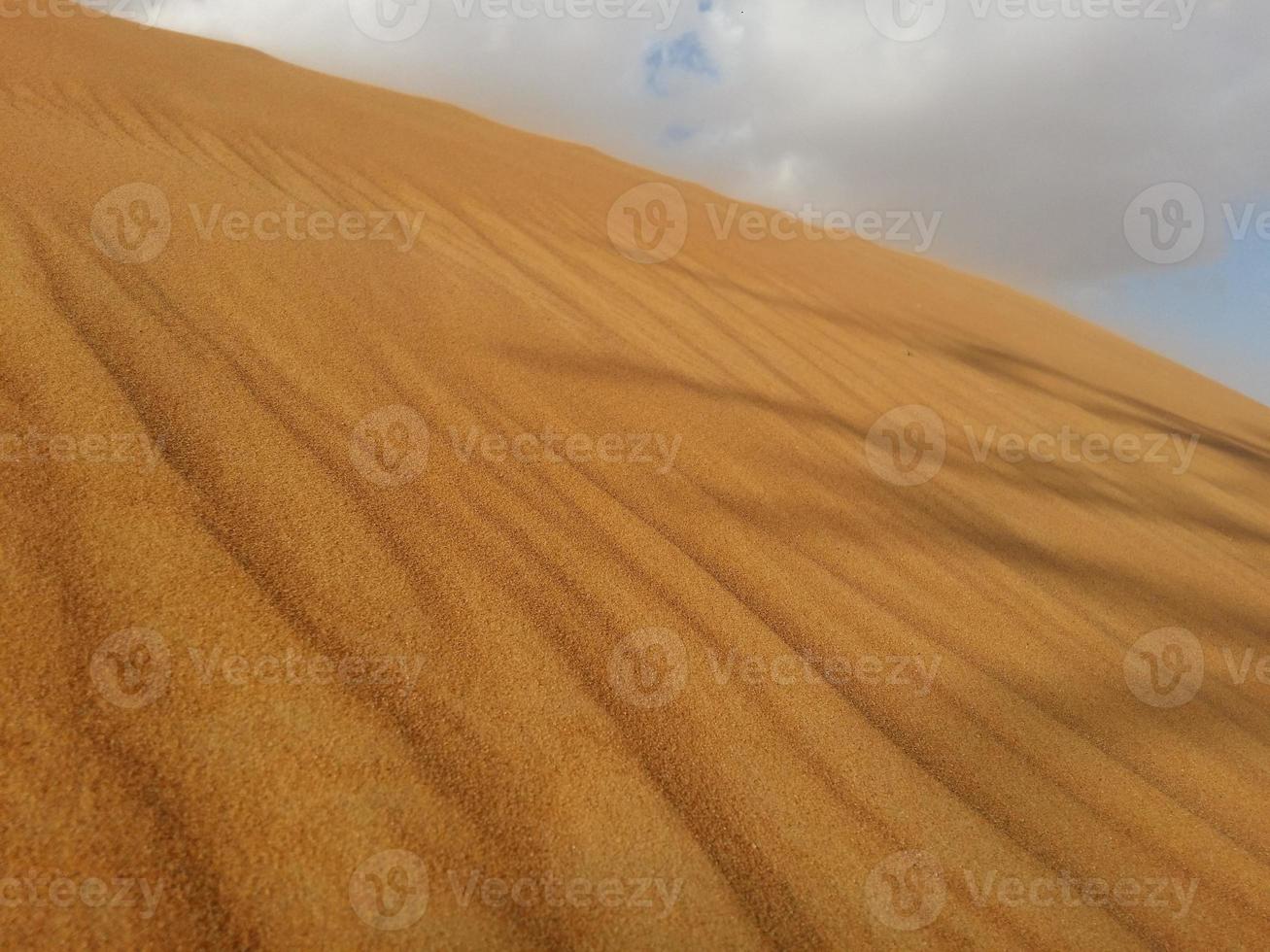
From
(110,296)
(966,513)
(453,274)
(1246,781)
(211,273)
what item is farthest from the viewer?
(453,274)

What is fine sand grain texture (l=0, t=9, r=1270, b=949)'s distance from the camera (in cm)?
121

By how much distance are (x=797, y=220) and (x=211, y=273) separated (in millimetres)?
9257

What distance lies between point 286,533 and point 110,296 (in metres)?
1.22

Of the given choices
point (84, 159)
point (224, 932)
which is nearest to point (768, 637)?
point (224, 932)

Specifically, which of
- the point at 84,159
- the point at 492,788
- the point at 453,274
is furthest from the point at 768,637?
the point at 84,159

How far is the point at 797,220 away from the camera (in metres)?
10.8

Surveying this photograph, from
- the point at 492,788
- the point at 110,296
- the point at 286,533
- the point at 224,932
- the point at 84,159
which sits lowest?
the point at 224,932

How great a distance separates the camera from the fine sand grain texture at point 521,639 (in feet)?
→ 3.98

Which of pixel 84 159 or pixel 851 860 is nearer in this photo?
pixel 851 860

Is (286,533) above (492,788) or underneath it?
above

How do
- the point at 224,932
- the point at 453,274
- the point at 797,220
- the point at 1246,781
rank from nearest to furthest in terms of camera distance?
the point at 224,932 < the point at 1246,781 < the point at 453,274 < the point at 797,220

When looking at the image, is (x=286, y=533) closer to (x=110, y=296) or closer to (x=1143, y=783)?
(x=110, y=296)

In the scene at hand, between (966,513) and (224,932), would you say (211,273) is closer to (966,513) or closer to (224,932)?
(224,932)

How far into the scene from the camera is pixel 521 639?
1.74m
